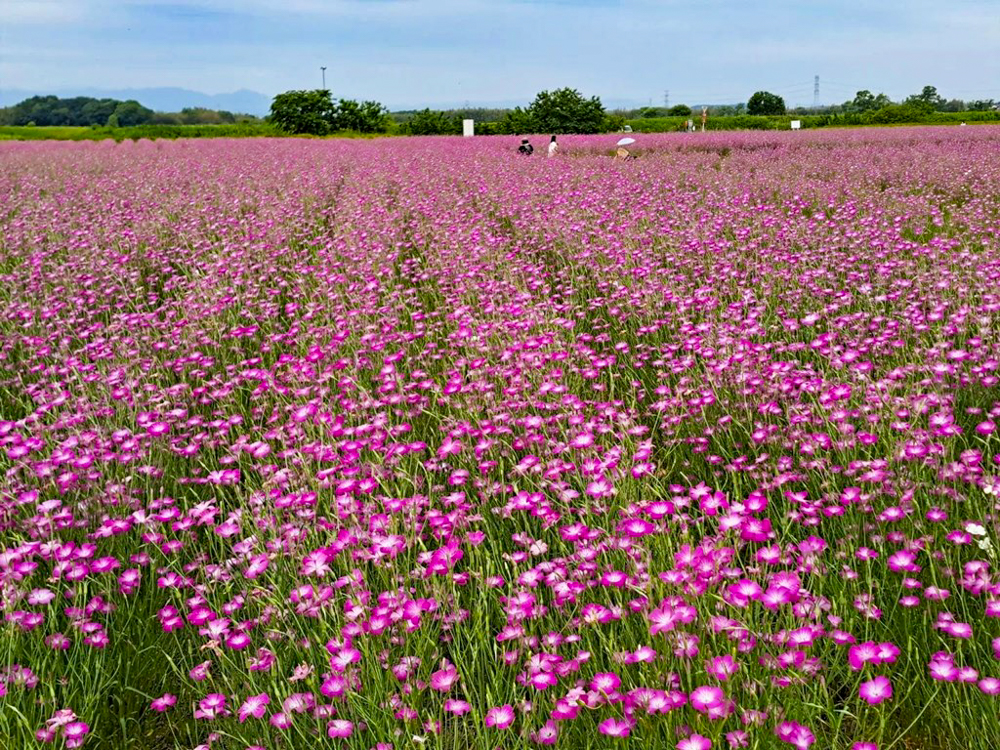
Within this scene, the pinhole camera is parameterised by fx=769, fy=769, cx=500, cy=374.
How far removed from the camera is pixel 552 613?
239 centimetres

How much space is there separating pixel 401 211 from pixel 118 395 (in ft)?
20.0

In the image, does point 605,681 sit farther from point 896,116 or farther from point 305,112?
point 896,116

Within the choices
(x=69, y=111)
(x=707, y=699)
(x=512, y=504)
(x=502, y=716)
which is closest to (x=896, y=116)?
(x=512, y=504)

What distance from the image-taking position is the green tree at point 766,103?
80688mm

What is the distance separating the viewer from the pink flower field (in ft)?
6.12

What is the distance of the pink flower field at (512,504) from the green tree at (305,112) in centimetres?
4188

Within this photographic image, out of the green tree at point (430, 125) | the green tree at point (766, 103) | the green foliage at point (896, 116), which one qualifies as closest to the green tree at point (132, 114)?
the green tree at point (430, 125)

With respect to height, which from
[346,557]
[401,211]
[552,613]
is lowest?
[552,613]

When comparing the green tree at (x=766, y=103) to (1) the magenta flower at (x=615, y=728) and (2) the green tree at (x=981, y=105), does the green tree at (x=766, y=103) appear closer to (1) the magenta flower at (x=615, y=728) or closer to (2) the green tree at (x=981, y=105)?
(2) the green tree at (x=981, y=105)

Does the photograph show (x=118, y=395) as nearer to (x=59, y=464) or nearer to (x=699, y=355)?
(x=59, y=464)

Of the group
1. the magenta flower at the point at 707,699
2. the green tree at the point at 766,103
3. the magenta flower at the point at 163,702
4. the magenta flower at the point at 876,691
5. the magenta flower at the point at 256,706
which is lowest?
the magenta flower at the point at 163,702

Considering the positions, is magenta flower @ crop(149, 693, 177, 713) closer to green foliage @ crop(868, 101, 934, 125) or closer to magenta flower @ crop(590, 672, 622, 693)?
magenta flower @ crop(590, 672, 622, 693)

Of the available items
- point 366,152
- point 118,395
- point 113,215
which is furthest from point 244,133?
point 118,395

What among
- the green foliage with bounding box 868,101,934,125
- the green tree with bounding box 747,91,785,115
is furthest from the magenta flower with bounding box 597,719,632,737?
the green tree with bounding box 747,91,785,115
